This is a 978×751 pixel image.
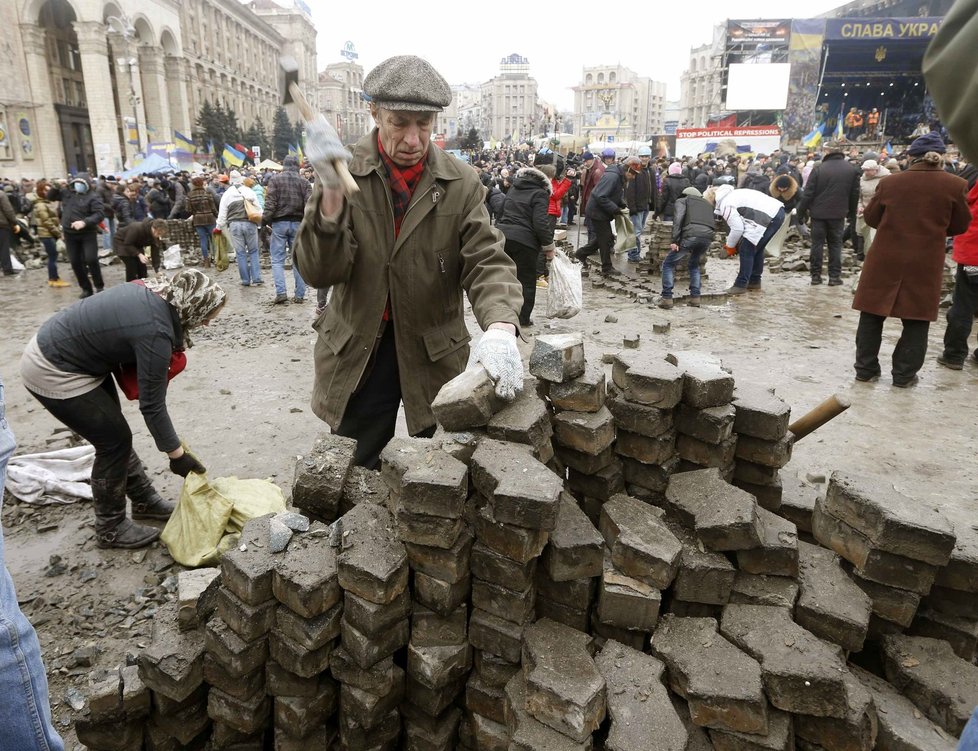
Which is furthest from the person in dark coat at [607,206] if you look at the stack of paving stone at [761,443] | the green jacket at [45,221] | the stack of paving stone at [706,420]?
the green jacket at [45,221]

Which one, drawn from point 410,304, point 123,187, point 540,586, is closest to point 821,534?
point 540,586

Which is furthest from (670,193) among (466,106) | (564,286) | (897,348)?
(466,106)

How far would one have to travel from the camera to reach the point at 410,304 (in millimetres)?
2707

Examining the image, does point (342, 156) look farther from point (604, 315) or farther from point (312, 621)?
point (604, 315)

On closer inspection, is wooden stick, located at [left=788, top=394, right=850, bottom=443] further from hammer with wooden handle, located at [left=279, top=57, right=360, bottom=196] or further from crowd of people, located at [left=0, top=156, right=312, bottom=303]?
crowd of people, located at [left=0, top=156, right=312, bottom=303]

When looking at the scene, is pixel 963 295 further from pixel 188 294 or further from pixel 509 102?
pixel 509 102

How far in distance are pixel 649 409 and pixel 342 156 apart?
1617mm

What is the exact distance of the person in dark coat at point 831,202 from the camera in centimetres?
968

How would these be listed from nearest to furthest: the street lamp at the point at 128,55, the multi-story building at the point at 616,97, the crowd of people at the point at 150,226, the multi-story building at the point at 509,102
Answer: the crowd of people at the point at 150,226
the street lamp at the point at 128,55
the multi-story building at the point at 616,97
the multi-story building at the point at 509,102

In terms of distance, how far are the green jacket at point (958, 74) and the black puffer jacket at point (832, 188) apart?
10031mm

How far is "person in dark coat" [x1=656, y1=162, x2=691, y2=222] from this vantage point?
37.7ft

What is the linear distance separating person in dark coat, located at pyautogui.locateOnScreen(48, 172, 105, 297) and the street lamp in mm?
35439

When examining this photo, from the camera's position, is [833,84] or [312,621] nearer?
[312,621]

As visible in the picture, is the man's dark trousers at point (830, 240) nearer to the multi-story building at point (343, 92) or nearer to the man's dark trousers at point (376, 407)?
the man's dark trousers at point (376, 407)
